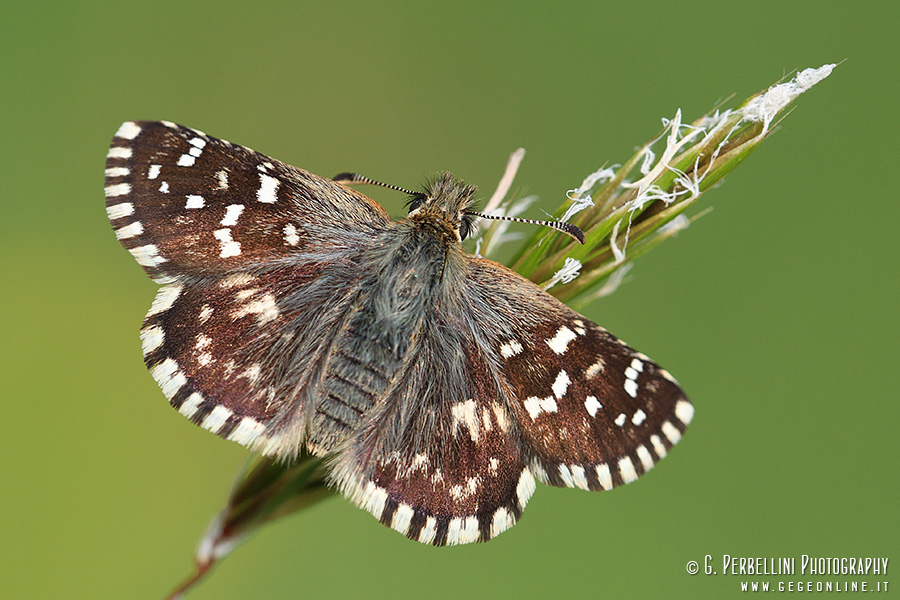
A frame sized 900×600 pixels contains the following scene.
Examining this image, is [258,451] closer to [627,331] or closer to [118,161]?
[118,161]

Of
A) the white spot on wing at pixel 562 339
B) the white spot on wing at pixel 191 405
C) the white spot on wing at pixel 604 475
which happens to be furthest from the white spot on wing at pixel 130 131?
the white spot on wing at pixel 604 475

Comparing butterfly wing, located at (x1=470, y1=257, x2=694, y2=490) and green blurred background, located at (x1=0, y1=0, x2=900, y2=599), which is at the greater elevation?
green blurred background, located at (x1=0, y1=0, x2=900, y2=599)

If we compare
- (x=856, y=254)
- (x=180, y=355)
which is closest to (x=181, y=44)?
(x=180, y=355)

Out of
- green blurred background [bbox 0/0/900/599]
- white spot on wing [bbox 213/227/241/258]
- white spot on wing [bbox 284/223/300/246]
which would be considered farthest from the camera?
green blurred background [bbox 0/0/900/599]

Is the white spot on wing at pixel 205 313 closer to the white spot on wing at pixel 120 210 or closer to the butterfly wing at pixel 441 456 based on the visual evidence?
the white spot on wing at pixel 120 210

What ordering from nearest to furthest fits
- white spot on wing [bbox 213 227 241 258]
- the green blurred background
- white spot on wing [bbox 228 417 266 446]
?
white spot on wing [bbox 228 417 266 446] → white spot on wing [bbox 213 227 241 258] → the green blurred background

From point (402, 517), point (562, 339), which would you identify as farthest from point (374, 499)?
point (562, 339)

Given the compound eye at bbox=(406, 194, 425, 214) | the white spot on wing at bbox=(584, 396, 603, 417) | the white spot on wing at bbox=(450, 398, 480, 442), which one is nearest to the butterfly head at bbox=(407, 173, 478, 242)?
the compound eye at bbox=(406, 194, 425, 214)

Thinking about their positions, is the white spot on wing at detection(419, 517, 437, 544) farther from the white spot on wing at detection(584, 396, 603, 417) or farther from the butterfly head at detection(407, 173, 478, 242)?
the butterfly head at detection(407, 173, 478, 242)
